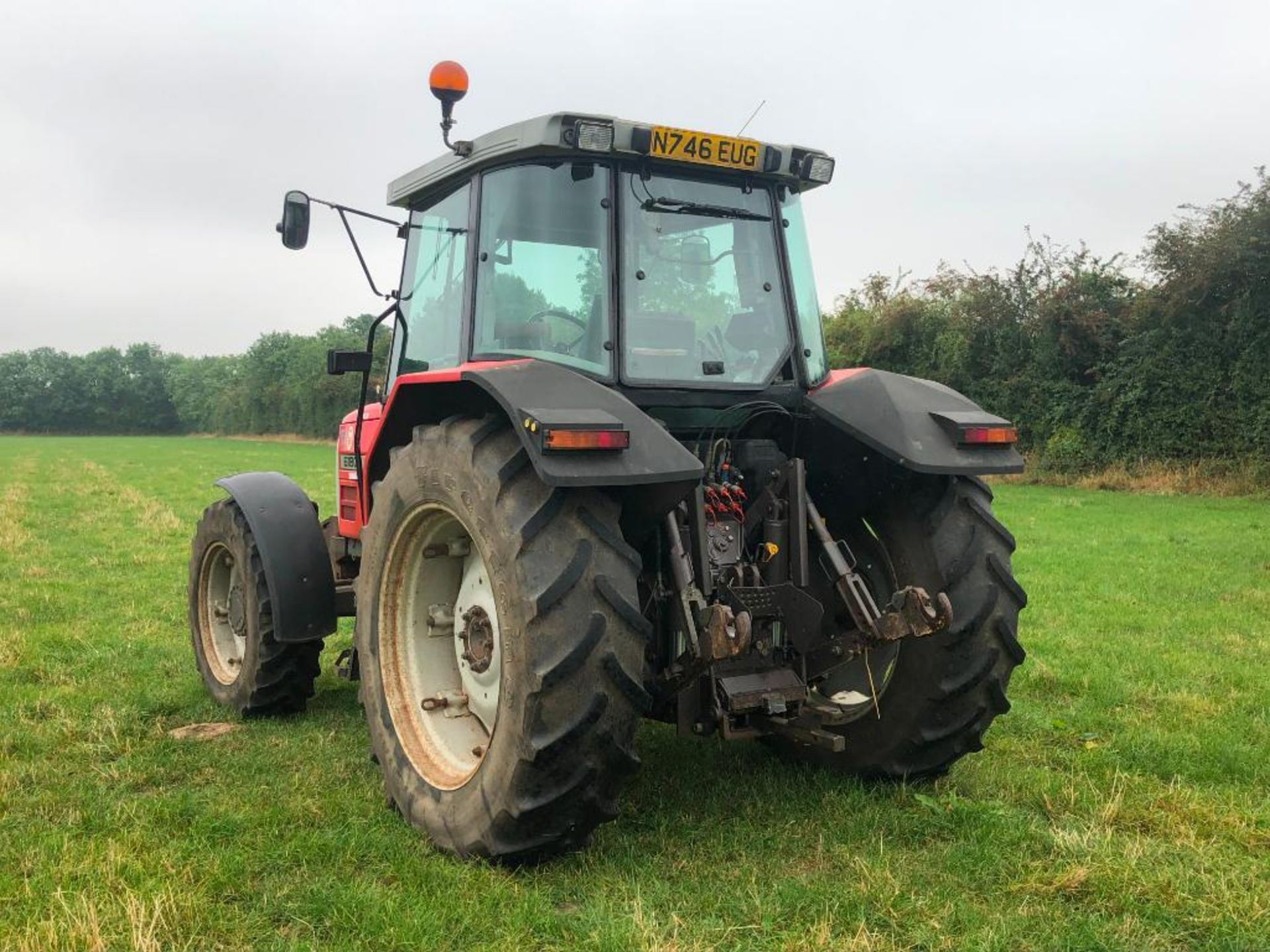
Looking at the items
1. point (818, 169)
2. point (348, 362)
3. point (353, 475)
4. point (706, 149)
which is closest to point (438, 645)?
point (348, 362)

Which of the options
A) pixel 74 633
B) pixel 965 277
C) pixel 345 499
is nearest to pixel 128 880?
pixel 345 499

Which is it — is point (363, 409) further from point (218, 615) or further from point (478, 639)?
point (478, 639)

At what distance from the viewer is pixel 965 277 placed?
2220 centimetres

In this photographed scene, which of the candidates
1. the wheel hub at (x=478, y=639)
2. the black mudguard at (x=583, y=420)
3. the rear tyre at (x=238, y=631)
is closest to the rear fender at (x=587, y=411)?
the black mudguard at (x=583, y=420)

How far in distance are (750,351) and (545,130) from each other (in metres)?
1.15

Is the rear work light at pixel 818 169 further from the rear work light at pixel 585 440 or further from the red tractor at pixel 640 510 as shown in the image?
the rear work light at pixel 585 440

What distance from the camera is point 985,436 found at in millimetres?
3844

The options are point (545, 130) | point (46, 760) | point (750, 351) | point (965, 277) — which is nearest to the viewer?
point (545, 130)

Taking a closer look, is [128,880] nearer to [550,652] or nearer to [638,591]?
[550,652]

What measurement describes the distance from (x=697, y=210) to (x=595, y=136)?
55cm

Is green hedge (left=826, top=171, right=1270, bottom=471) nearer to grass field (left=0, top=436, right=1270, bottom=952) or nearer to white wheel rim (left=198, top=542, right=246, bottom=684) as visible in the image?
grass field (left=0, top=436, right=1270, bottom=952)

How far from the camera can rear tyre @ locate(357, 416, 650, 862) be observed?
3.05m

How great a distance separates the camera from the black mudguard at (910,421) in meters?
3.76

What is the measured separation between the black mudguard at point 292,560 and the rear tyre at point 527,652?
1.33 m
